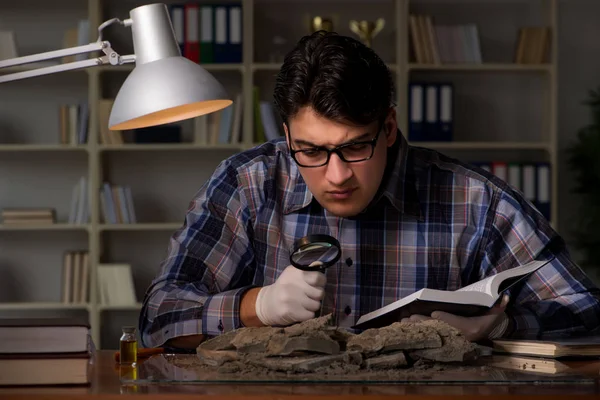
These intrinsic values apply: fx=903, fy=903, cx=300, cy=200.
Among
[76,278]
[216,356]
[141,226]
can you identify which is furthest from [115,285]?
[216,356]

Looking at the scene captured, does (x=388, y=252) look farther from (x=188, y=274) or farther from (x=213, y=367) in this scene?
(x=213, y=367)

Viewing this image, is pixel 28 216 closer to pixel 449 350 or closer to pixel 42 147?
pixel 42 147

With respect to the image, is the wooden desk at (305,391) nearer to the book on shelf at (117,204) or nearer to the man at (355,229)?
the man at (355,229)

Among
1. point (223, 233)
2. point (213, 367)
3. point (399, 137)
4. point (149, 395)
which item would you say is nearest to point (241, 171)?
point (223, 233)

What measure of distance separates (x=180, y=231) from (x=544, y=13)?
3.24m

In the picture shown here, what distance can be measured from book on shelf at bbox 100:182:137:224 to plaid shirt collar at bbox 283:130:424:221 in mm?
2602

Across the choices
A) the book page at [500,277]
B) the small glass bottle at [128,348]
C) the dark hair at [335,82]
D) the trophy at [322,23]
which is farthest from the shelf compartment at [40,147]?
the book page at [500,277]

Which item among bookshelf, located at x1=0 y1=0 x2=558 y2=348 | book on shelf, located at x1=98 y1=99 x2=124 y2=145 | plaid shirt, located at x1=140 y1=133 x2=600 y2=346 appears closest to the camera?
plaid shirt, located at x1=140 y1=133 x2=600 y2=346

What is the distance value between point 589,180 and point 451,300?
3178mm

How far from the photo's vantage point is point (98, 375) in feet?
4.21

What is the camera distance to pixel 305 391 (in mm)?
1118

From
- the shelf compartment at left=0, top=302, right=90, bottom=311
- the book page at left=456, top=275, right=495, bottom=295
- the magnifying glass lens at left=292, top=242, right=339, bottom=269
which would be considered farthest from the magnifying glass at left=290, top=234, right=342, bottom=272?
the shelf compartment at left=0, top=302, right=90, bottom=311

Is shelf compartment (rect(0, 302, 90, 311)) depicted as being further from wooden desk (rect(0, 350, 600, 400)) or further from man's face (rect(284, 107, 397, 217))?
wooden desk (rect(0, 350, 600, 400))

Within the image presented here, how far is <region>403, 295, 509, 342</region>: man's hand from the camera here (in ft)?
5.11
